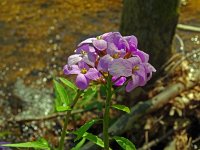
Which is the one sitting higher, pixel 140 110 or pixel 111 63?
pixel 111 63

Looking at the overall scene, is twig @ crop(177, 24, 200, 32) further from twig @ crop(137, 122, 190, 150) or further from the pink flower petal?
the pink flower petal

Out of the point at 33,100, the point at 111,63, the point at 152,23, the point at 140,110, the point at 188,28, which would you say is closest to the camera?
the point at 111,63

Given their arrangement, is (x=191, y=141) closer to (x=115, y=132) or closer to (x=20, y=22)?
(x=115, y=132)

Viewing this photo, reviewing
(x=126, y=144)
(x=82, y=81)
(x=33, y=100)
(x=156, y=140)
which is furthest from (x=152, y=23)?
(x=82, y=81)

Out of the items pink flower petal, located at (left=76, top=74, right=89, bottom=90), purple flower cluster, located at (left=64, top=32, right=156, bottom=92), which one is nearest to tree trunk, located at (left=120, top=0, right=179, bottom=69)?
purple flower cluster, located at (left=64, top=32, right=156, bottom=92)

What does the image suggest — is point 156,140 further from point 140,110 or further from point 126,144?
point 126,144

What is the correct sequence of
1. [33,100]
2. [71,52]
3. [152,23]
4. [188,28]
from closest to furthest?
1. [152,23]
2. [33,100]
3. [71,52]
4. [188,28]

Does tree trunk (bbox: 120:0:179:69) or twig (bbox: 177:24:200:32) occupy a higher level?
tree trunk (bbox: 120:0:179:69)
